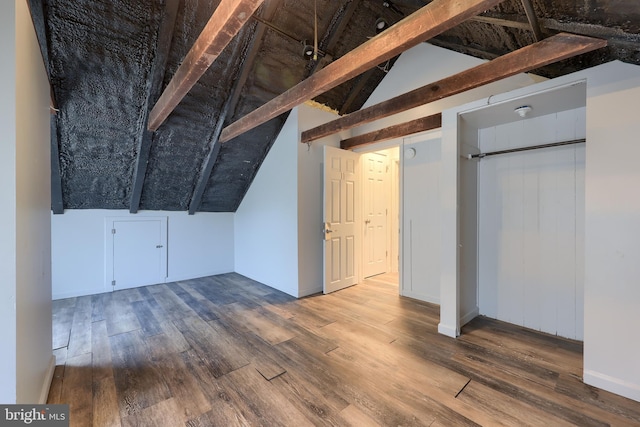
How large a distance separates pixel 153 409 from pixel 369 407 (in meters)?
1.43

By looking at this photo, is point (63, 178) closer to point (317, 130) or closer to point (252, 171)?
point (252, 171)

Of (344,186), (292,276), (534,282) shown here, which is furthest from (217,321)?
(534,282)

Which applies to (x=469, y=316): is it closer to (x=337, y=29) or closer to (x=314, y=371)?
(x=314, y=371)

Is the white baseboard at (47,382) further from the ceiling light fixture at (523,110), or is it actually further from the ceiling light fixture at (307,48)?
the ceiling light fixture at (523,110)

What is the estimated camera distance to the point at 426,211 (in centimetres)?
364

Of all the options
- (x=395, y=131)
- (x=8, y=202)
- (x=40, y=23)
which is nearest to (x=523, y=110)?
(x=395, y=131)

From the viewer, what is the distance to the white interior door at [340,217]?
151 inches

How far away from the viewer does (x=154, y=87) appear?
2850 millimetres

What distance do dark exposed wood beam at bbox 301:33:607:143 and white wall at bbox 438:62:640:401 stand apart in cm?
45

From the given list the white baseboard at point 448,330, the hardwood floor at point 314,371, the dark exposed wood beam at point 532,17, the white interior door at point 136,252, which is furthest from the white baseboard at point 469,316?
the white interior door at point 136,252

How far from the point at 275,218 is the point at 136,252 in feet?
8.27

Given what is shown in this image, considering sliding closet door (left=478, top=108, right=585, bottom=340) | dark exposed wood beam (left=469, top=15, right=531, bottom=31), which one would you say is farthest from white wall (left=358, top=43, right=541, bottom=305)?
dark exposed wood beam (left=469, top=15, right=531, bottom=31)

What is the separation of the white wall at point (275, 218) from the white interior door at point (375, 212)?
1.38m

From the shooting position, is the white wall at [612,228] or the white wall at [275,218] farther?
the white wall at [275,218]
